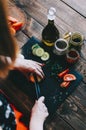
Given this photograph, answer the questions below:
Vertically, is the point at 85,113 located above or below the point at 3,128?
above

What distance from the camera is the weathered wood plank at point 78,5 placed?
1654 millimetres

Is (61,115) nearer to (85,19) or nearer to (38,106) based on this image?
(38,106)

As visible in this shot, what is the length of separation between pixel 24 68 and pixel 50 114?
240 millimetres

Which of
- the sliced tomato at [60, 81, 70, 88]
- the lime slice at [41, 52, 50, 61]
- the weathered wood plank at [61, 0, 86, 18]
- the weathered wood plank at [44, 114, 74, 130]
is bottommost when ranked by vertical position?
the weathered wood plank at [44, 114, 74, 130]

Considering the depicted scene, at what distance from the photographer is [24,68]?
1410mm

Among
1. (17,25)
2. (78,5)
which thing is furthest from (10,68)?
(78,5)

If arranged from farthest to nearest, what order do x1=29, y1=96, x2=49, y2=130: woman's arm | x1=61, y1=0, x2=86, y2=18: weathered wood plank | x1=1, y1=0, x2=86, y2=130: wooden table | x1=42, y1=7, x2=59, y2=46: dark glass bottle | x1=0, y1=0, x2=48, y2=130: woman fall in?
x1=61, y1=0, x2=86, y2=18: weathered wood plank → x1=42, y1=7, x2=59, y2=46: dark glass bottle → x1=1, y1=0, x2=86, y2=130: wooden table → x1=29, y1=96, x2=49, y2=130: woman's arm → x1=0, y1=0, x2=48, y2=130: woman

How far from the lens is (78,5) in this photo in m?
1.67

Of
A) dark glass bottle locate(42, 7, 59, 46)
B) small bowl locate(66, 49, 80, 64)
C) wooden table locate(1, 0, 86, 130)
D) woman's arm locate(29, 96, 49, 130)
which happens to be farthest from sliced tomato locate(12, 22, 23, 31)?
woman's arm locate(29, 96, 49, 130)

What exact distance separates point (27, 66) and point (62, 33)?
0.30 m

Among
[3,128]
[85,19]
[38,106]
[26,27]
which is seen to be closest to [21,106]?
[38,106]

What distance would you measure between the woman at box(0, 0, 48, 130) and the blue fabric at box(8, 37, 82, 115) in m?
0.04

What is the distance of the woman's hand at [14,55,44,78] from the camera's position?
141 cm

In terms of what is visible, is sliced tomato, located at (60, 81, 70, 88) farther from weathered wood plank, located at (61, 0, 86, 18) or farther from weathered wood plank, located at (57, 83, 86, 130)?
weathered wood plank, located at (61, 0, 86, 18)
